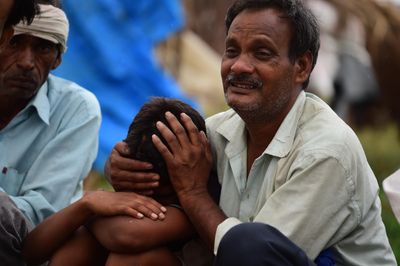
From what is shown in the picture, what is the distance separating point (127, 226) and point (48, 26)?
3.77 ft

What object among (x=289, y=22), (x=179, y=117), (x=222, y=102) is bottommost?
(x=222, y=102)

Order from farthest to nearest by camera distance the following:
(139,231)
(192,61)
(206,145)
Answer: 1. (192,61)
2. (206,145)
3. (139,231)

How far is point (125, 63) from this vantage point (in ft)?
28.1

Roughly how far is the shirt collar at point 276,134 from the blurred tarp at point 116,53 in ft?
15.3

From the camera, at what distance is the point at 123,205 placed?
3.47 m

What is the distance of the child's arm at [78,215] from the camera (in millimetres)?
3465

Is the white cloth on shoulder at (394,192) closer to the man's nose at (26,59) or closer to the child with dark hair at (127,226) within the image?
the child with dark hair at (127,226)

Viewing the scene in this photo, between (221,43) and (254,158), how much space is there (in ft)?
32.2

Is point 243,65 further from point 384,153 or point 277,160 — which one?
point 384,153

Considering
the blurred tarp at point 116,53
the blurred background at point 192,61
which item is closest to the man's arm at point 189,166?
the blurred background at point 192,61

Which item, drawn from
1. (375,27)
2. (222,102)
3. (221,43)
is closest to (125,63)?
(375,27)

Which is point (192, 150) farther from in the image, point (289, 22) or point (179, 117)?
point (289, 22)

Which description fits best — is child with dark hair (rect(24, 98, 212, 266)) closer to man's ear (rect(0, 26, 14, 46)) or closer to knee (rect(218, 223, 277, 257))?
knee (rect(218, 223, 277, 257))

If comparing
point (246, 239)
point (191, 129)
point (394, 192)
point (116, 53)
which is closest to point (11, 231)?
point (191, 129)
